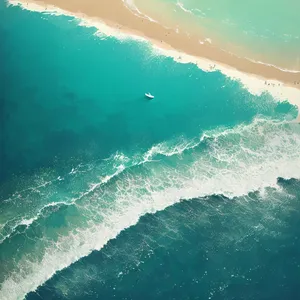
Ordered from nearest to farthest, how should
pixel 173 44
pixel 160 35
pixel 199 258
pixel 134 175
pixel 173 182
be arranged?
pixel 199 258
pixel 173 182
pixel 134 175
pixel 173 44
pixel 160 35

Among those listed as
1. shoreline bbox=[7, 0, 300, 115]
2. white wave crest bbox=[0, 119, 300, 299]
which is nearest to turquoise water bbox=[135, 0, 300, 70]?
shoreline bbox=[7, 0, 300, 115]

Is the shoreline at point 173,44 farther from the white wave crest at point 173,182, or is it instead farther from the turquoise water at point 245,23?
the white wave crest at point 173,182

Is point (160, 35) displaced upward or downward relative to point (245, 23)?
downward

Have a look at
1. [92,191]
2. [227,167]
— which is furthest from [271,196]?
[92,191]

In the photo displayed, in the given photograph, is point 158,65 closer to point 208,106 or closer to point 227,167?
point 208,106

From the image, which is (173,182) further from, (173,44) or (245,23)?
(245,23)

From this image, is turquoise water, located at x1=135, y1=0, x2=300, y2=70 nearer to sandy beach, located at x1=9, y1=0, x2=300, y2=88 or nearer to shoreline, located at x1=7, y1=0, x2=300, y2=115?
sandy beach, located at x1=9, y1=0, x2=300, y2=88

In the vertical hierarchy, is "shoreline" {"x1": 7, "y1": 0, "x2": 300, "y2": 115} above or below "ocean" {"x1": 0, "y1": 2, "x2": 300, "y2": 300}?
above

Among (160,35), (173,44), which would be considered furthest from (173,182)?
(160,35)
